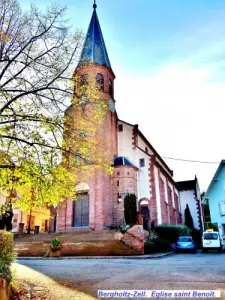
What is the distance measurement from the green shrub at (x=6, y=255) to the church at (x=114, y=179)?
17236 millimetres

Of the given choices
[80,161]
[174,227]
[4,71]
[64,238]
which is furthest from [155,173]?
[4,71]

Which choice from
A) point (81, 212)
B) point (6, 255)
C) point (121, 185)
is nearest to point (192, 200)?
point (121, 185)

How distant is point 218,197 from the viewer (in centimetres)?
2977

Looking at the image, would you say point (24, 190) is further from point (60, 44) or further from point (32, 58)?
point (60, 44)

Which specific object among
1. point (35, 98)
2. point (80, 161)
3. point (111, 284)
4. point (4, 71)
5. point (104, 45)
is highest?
point (104, 45)

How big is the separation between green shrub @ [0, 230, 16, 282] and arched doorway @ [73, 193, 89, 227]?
20228mm

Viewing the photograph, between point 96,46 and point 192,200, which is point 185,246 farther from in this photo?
point 96,46

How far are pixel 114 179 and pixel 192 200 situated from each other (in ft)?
67.8

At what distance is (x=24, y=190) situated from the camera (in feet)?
31.4

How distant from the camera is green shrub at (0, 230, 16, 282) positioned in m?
5.11

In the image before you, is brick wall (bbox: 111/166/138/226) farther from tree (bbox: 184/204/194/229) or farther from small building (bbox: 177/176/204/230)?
small building (bbox: 177/176/204/230)

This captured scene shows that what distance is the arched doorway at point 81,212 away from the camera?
26.0 meters

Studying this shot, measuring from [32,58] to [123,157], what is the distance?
2088 centimetres

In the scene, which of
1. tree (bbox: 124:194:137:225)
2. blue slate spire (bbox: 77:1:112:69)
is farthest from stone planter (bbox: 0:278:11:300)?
blue slate spire (bbox: 77:1:112:69)
